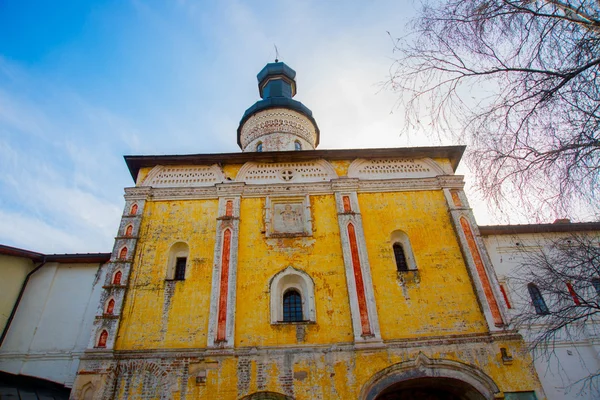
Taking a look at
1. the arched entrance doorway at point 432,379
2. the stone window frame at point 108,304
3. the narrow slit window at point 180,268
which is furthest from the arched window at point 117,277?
the arched entrance doorway at point 432,379

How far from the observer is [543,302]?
11711mm

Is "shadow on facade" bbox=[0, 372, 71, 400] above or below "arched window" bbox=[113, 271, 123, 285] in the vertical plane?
below

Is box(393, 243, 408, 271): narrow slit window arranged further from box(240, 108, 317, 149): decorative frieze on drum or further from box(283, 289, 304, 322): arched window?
box(240, 108, 317, 149): decorative frieze on drum

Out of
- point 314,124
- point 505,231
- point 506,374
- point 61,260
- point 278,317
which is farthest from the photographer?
point 314,124

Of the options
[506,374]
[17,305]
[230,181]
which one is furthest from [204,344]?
[506,374]

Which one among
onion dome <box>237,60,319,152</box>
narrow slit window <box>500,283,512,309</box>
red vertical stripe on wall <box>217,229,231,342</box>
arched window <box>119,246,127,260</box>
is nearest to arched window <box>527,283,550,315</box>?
narrow slit window <box>500,283,512,309</box>

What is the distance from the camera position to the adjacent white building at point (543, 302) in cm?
1009

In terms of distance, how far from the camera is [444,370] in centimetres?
914

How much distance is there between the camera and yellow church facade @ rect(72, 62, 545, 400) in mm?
9070

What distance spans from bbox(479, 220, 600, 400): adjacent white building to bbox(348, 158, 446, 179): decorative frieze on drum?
253cm

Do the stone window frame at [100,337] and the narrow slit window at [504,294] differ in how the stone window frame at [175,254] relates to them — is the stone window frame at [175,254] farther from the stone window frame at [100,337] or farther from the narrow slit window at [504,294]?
the narrow slit window at [504,294]

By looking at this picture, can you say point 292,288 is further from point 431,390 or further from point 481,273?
point 481,273

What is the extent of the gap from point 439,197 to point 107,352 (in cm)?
1034

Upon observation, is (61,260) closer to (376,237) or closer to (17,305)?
(17,305)
